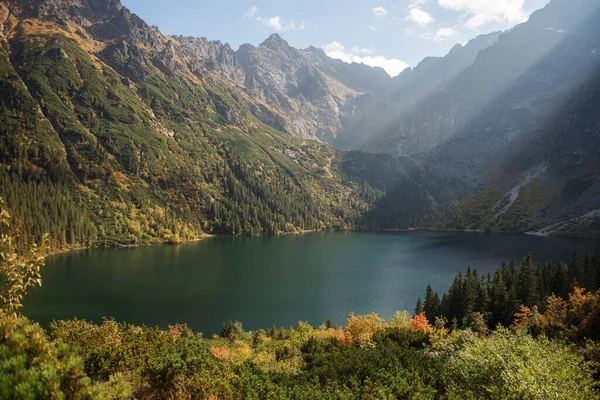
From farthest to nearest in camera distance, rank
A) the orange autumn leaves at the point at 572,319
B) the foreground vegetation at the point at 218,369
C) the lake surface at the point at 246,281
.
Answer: the lake surface at the point at 246,281 → the orange autumn leaves at the point at 572,319 → the foreground vegetation at the point at 218,369

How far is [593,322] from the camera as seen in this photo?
4003 centimetres

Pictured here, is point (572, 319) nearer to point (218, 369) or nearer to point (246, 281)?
point (218, 369)

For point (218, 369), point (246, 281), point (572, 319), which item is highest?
point (218, 369)

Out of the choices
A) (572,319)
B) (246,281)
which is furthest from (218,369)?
(246,281)

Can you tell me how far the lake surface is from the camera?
7981 cm

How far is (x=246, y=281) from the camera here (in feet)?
357

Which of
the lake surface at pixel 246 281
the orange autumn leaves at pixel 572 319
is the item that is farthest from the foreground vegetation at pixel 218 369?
the lake surface at pixel 246 281

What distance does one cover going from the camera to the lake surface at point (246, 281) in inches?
3142

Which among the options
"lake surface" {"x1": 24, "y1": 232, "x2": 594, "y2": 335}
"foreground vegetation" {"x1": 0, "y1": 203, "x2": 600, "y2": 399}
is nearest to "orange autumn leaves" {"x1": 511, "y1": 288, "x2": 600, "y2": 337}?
"foreground vegetation" {"x1": 0, "y1": 203, "x2": 600, "y2": 399}

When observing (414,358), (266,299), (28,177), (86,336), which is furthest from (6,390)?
(28,177)

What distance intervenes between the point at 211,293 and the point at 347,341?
59.2 m

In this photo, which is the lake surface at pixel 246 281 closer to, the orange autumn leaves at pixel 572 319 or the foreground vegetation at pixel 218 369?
the orange autumn leaves at pixel 572 319

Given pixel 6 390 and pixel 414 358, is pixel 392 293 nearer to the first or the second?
pixel 414 358

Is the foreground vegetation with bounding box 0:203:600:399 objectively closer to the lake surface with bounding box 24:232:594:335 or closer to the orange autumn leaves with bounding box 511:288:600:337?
the orange autumn leaves with bounding box 511:288:600:337
